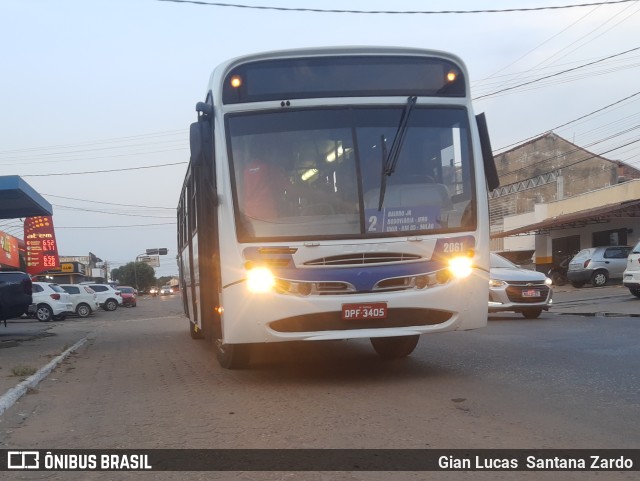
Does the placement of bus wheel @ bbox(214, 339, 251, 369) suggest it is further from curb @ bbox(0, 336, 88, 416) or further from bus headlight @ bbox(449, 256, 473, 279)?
bus headlight @ bbox(449, 256, 473, 279)

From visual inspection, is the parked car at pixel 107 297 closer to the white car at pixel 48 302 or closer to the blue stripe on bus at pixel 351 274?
the white car at pixel 48 302

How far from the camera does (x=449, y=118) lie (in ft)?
24.7

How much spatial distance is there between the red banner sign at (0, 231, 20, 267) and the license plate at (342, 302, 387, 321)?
32.3 metres

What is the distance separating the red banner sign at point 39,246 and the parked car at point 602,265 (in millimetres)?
31660

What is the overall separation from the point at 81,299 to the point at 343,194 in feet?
88.6

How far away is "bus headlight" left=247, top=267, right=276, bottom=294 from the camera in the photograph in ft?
22.5

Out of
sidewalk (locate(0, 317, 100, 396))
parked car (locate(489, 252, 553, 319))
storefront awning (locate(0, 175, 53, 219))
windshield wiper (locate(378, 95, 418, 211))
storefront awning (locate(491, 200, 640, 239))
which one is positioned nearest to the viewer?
windshield wiper (locate(378, 95, 418, 211))

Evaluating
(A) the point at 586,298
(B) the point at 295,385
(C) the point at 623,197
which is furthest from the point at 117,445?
(C) the point at 623,197

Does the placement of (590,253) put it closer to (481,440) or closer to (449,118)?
(449,118)

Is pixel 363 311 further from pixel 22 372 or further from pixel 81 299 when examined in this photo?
pixel 81 299

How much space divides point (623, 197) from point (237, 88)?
30009 mm

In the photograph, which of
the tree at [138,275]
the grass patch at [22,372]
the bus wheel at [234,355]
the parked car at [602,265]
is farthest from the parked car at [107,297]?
the tree at [138,275]

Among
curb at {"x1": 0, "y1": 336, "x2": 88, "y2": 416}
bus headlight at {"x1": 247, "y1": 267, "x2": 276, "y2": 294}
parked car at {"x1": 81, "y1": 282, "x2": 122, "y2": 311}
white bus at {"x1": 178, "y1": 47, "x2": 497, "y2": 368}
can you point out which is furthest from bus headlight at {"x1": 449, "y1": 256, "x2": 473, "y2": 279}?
parked car at {"x1": 81, "y1": 282, "x2": 122, "y2": 311}
